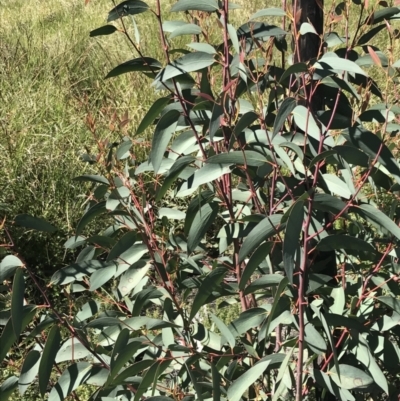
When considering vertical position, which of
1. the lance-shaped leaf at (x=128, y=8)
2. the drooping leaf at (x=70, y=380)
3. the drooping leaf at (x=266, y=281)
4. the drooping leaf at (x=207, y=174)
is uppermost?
the lance-shaped leaf at (x=128, y=8)

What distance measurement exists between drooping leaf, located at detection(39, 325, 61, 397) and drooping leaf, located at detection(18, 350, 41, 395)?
0.07 metres

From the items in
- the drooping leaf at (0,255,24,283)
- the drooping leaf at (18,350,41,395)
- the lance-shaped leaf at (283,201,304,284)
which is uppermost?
the lance-shaped leaf at (283,201,304,284)

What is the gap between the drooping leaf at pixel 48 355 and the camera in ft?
5.01

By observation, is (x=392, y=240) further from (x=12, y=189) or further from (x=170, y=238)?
(x=12, y=189)

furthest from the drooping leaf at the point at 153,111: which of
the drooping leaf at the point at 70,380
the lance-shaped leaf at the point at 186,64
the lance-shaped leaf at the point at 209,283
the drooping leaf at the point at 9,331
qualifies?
the drooping leaf at the point at 70,380

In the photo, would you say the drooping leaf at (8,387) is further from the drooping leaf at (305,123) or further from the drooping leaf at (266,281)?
the drooping leaf at (305,123)

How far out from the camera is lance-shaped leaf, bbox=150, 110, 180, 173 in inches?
59.0

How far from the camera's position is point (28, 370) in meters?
1.62

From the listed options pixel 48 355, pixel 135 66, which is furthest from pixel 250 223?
pixel 48 355

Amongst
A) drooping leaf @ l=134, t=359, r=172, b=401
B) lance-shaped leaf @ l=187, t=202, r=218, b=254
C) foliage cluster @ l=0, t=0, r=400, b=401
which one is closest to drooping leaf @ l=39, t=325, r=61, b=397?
foliage cluster @ l=0, t=0, r=400, b=401

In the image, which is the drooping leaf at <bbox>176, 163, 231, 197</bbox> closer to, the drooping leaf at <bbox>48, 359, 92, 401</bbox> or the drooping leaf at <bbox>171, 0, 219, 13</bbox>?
the drooping leaf at <bbox>171, 0, 219, 13</bbox>

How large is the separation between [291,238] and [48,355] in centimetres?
67

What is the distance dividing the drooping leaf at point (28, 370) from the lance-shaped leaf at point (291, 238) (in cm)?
74

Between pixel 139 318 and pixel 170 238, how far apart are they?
271 mm
